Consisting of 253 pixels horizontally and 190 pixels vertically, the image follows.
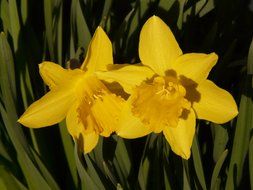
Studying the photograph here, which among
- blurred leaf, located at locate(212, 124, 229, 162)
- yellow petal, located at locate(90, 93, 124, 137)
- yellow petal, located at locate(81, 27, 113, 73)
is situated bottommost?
blurred leaf, located at locate(212, 124, 229, 162)

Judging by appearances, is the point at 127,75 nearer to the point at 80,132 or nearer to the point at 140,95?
the point at 140,95

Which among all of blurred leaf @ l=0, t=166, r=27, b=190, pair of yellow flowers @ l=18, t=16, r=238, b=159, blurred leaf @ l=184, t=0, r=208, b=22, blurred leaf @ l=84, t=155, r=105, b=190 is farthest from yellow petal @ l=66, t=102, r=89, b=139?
blurred leaf @ l=184, t=0, r=208, b=22

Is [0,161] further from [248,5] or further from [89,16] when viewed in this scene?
[248,5]

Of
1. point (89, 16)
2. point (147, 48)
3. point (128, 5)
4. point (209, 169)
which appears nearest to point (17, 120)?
point (147, 48)

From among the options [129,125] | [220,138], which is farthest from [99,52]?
[220,138]

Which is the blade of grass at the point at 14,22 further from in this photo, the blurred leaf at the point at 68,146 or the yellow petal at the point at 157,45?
the yellow petal at the point at 157,45

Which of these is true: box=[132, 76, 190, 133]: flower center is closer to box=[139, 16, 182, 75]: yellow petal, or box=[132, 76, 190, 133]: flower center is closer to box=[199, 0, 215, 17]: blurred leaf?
box=[139, 16, 182, 75]: yellow petal

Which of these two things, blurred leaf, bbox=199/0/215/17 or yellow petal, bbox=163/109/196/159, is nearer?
yellow petal, bbox=163/109/196/159
